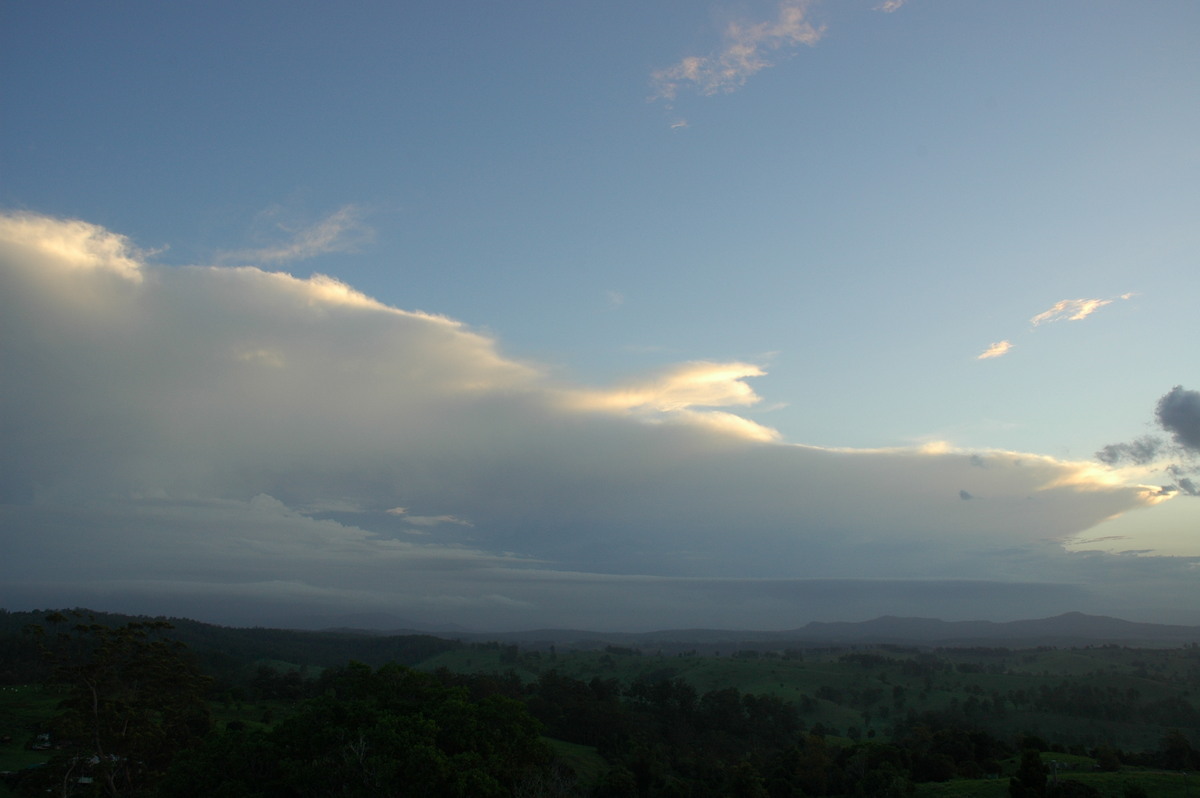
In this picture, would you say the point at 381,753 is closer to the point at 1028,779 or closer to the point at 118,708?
the point at 118,708

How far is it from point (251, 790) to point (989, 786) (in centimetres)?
4988

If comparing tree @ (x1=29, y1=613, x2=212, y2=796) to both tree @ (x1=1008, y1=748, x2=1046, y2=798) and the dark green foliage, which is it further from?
tree @ (x1=1008, y1=748, x2=1046, y2=798)

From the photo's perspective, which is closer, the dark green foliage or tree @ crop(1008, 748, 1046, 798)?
the dark green foliage

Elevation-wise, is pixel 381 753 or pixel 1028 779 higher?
pixel 381 753

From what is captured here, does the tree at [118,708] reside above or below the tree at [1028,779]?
above

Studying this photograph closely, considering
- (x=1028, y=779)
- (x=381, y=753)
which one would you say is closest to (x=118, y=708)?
(x=381, y=753)

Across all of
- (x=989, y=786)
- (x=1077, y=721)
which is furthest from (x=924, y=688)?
(x=989, y=786)

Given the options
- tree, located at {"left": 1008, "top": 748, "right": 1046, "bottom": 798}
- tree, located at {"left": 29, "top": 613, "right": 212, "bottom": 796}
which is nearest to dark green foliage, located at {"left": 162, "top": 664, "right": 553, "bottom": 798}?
tree, located at {"left": 29, "top": 613, "right": 212, "bottom": 796}

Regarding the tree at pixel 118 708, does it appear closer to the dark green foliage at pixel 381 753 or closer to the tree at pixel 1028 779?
the dark green foliage at pixel 381 753

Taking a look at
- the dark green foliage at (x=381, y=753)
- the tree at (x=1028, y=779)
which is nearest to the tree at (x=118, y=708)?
the dark green foliage at (x=381, y=753)

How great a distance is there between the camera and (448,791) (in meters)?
34.2

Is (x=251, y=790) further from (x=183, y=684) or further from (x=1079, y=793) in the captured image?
(x=1079, y=793)

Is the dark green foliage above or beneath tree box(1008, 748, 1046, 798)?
above

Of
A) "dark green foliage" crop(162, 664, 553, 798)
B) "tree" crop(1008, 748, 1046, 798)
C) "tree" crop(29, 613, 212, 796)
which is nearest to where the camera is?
"dark green foliage" crop(162, 664, 553, 798)
